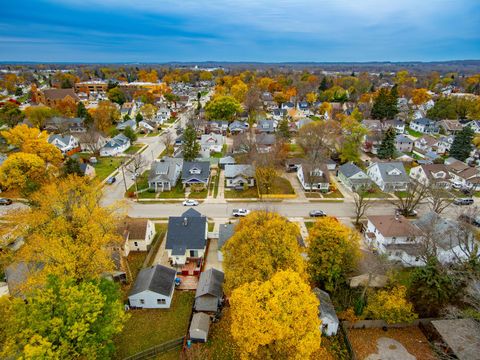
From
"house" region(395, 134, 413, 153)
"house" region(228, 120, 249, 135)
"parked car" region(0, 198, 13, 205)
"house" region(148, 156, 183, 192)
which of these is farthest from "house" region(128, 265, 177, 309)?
"house" region(395, 134, 413, 153)

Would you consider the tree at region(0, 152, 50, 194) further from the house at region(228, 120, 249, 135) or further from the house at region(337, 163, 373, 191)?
the house at region(228, 120, 249, 135)

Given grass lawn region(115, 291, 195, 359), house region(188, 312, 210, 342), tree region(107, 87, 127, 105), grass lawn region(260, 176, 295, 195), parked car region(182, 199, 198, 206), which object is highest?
tree region(107, 87, 127, 105)

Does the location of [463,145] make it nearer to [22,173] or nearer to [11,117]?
[22,173]

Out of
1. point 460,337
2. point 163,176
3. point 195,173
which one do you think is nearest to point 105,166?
point 163,176

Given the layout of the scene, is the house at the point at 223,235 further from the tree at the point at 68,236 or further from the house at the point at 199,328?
the tree at the point at 68,236

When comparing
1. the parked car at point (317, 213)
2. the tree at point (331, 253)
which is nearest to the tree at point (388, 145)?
the parked car at point (317, 213)

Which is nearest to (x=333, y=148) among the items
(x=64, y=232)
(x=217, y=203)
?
(x=217, y=203)
